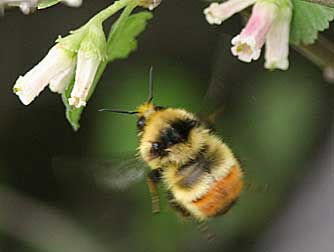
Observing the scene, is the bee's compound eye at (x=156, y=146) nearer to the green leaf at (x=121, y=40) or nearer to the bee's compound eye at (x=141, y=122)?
the bee's compound eye at (x=141, y=122)

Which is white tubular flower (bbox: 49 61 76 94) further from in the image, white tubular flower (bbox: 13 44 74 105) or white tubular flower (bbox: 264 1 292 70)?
white tubular flower (bbox: 264 1 292 70)

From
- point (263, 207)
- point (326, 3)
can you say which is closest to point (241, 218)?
point (263, 207)

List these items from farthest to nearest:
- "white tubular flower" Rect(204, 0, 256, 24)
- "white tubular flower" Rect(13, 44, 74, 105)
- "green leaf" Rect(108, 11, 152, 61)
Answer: "green leaf" Rect(108, 11, 152, 61) → "white tubular flower" Rect(13, 44, 74, 105) → "white tubular flower" Rect(204, 0, 256, 24)

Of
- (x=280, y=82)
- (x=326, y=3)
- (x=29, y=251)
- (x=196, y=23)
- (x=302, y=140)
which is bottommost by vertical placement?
(x=29, y=251)

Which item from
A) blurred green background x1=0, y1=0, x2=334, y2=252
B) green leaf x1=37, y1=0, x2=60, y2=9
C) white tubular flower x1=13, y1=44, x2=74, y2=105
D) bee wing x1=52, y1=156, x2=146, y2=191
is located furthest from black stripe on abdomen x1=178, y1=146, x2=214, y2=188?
blurred green background x1=0, y1=0, x2=334, y2=252

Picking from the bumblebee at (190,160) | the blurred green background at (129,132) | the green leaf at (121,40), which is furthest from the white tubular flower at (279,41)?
the blurred green background at (129,132)

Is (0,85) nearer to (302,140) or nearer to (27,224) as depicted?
(27,224)
